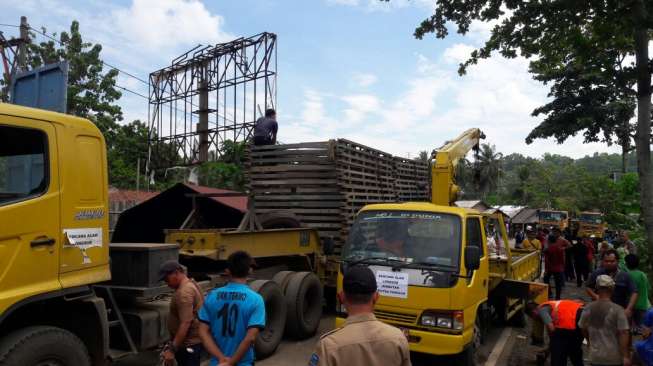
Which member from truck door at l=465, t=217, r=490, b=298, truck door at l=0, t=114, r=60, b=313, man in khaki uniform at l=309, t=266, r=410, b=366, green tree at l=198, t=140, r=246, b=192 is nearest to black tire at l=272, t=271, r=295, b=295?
truck door at l=465, t=217, r=490, b=298

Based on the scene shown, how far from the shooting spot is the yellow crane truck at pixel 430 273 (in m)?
5.39

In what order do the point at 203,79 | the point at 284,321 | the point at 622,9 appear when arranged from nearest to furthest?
1. the point at 284,321
2. the point at 622,9
3. the point at 203,79

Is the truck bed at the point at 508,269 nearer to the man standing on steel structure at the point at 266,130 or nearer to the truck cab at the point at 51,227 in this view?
the man standing on steel structure at the point at 266,130

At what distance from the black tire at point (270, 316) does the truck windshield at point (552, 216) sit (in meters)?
29.1

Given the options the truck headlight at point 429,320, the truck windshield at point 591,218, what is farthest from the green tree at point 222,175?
the truck windshield at point 591,218

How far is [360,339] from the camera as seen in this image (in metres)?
2.21

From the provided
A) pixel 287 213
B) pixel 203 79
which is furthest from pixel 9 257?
pixel 203 79

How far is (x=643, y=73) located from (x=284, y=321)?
8.60 m

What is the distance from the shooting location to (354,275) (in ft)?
7.73

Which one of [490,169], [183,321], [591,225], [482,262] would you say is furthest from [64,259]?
[490,169]

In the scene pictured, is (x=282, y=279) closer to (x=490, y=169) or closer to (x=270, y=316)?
(x=270, y=316)

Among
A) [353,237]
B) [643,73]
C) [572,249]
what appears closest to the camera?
[353,237]

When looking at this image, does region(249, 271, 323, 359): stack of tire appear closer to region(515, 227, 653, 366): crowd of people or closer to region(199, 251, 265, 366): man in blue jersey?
region(199, 251, 265, 366): man in blue jersey

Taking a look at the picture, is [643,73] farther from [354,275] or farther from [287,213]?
[354,275]
